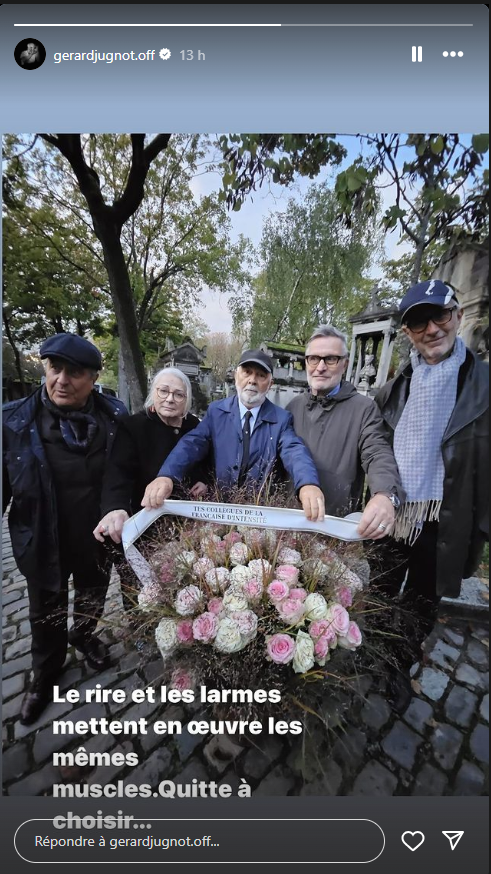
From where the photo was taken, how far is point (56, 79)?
97 centimetres

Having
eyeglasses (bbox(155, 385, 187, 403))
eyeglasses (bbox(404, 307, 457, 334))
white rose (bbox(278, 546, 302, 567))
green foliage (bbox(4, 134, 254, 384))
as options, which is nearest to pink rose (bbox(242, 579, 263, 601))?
white rose (bbox(278, 546, 302, 567))

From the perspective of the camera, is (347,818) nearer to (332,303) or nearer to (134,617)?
(134,617)

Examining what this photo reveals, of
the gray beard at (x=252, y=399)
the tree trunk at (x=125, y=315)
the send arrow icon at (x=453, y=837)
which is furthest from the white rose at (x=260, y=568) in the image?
the send arrow icon at (x=453, y=837)

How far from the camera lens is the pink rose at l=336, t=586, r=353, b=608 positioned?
964 millimetres

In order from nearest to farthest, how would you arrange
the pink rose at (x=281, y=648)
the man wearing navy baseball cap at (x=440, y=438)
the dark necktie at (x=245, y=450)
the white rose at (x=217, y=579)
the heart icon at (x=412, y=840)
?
the pink rose at (x=281, y=648) → the white rose at (x=217, y=579) → the heart icon at (x=412, y=840) → the man wearing navy baseball cap at (x=440, y=438) → the dark necktie at (x=245, y=450)

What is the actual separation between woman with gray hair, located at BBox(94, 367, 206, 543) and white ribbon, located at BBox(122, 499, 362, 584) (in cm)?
13

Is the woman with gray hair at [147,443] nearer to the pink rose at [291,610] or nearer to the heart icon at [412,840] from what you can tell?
the pink rose at [291,610]

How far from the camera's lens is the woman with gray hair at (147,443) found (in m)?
1.25

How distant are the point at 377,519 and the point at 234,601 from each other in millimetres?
667

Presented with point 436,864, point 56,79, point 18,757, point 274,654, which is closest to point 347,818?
point 436,864

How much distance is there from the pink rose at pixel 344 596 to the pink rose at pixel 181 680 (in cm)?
59

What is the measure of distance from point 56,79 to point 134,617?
1.97 m

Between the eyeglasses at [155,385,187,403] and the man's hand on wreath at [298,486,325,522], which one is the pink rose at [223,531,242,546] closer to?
the man's hand on wreath at [298,486,325,522]

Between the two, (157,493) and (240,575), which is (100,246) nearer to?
(157,493)
